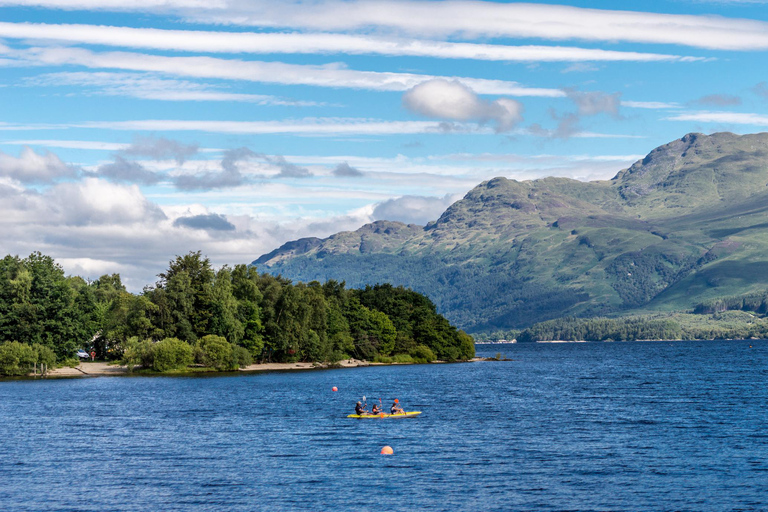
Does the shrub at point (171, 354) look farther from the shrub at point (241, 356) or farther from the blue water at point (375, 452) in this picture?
the blue water at point (375, 452)

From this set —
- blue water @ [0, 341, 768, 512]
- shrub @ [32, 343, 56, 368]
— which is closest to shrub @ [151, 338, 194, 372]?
shrub @ [32, 343, 56, 368]

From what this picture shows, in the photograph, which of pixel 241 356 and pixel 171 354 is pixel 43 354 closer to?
pixel 171 354

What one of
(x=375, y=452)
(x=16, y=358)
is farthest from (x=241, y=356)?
(x=375, y=452)

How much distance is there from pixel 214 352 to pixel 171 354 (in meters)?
10.3

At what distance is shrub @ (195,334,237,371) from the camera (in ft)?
620

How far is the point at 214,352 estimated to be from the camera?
18900 cm

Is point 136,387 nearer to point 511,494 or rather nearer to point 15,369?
point 15,369

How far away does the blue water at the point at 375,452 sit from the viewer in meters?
59.7

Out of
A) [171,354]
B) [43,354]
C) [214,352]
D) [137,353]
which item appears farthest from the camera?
[214,352]

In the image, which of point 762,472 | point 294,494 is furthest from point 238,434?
point 762,472

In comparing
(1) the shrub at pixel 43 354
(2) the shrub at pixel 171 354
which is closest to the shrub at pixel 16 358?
(1) the shrub at pixel 43 354

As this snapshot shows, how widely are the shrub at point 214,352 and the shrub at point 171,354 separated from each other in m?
4.63

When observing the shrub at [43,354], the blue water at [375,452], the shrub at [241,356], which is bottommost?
the blue water at [375,452]

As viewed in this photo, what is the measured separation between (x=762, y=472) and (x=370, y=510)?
116 feet
